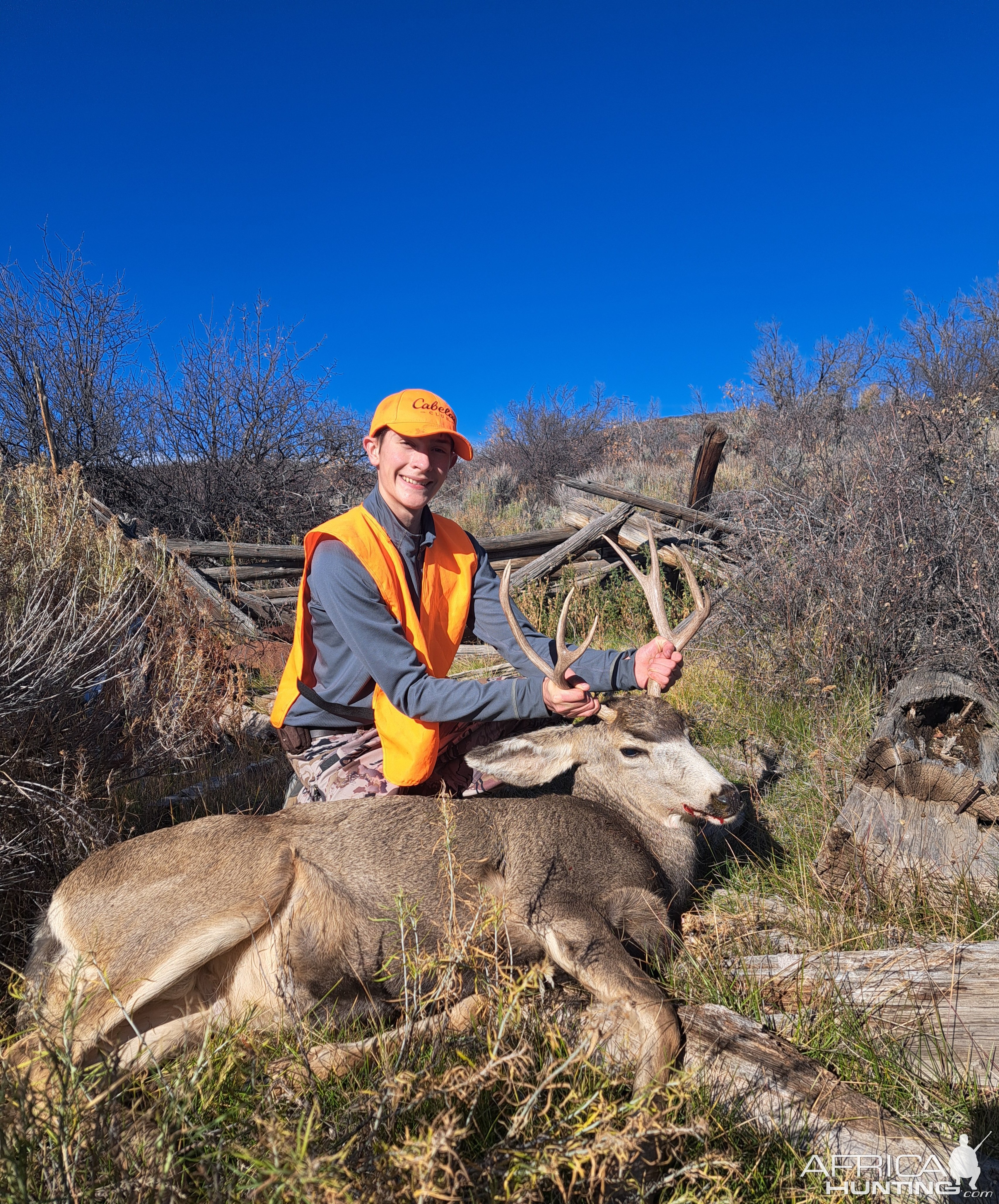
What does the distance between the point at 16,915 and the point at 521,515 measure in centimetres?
1236

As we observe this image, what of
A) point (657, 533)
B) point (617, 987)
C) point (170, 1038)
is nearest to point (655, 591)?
point (617, 987)

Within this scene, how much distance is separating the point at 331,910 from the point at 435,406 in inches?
85.1

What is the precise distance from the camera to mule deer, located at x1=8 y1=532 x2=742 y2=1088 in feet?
7.80

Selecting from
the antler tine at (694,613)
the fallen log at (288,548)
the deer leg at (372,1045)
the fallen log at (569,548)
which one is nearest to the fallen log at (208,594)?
the fallen log at (288,548)

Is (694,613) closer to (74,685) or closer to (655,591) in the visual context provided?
(655,591)

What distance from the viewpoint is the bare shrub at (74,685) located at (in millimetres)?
3201

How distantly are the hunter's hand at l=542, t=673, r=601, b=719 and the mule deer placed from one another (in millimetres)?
62

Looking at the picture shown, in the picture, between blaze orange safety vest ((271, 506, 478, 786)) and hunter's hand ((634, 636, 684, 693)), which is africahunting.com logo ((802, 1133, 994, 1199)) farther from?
blaze orange safety vest ((271, 506, 478, 786))

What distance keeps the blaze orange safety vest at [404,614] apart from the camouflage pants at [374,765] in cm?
14

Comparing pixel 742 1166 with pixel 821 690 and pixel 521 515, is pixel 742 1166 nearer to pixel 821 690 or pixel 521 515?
pixel 821 690

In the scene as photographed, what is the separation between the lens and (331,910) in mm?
2582

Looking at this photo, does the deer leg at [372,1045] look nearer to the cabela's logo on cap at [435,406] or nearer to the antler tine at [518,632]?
the antler tine at [518,632]

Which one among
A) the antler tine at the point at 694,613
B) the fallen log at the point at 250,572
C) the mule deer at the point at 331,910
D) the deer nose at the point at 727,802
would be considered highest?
the fallen log at the point at 250,572

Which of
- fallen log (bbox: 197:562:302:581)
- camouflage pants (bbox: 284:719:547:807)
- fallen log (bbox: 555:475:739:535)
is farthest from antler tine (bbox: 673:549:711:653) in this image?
fallen log (bbox: 197:562:302:581)
